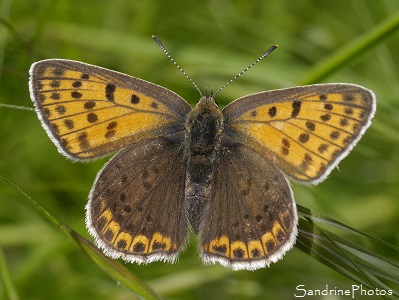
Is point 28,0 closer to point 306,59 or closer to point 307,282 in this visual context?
point 306,59

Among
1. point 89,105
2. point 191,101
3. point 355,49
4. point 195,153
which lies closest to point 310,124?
point 195,153

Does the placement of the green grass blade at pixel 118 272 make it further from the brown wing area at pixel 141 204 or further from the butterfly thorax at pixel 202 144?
the butterfly thorax at pixel 202 144

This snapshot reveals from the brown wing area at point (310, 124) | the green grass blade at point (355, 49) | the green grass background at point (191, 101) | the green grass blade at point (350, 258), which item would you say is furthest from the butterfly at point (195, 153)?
the green grass background at point (191, 101)

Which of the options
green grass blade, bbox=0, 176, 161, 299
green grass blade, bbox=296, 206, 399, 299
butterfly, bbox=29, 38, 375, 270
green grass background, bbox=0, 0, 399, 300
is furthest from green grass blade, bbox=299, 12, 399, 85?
green grass blade, bbox=0, 176, 161, 299

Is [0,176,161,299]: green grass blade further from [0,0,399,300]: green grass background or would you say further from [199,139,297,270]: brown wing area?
[0,0,399,300]: green grass background

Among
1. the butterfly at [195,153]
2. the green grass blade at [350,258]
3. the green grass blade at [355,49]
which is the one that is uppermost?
the green grass blade at [355,49]

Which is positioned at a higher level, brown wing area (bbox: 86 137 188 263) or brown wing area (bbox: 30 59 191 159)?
brown wing area (bbox: 30 59 191 159)

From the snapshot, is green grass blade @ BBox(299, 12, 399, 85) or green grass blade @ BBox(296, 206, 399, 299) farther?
green grass blade @ BBox(299, 12, 399, 85)

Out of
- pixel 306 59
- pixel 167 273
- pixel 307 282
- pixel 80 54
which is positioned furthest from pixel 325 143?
pixel 80 54
